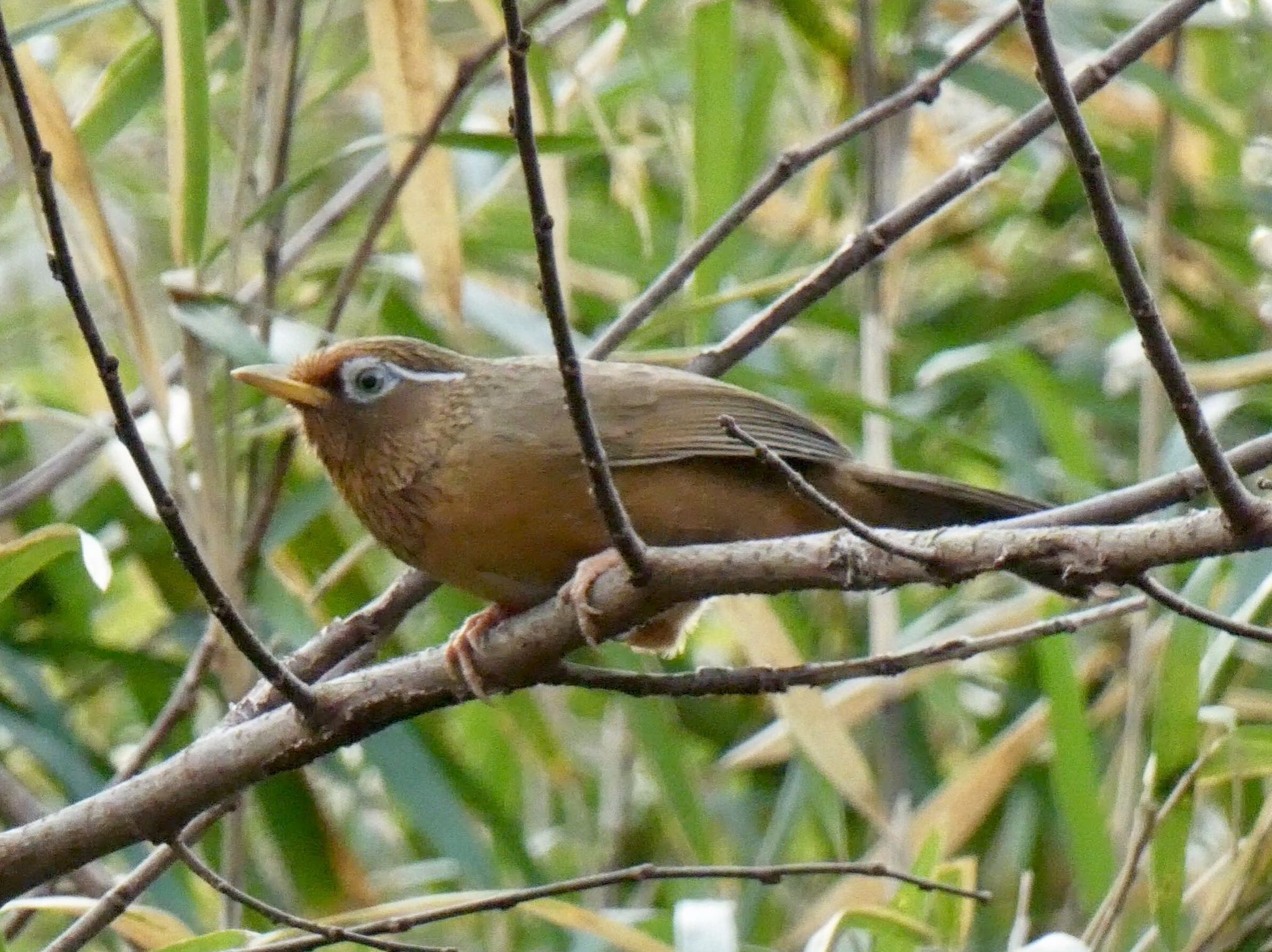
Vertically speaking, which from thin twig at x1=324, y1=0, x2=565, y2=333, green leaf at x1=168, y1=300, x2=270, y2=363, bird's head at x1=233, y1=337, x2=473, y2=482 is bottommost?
bird's head at x1=233, y1=337, x2=473, y2=482

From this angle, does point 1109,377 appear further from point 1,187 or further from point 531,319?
point 1,187

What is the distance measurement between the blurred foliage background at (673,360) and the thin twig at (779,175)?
22 cm

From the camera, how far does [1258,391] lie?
3.82m

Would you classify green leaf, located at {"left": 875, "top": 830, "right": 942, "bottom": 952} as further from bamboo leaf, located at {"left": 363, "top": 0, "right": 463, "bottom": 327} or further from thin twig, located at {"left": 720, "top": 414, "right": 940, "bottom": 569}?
bamboo leaf, located at {"left": 363, "top": 0, "right": 463, "bottom": 327}

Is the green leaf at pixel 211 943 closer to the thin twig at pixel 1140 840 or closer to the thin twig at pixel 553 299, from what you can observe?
the thin twig at pixel 553 299

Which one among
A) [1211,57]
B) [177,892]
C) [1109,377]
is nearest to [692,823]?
[177,892]

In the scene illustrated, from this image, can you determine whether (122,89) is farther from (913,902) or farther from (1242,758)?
(1242,758)

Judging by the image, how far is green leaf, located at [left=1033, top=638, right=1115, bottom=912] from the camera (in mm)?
3494

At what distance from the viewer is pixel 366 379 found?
339cm

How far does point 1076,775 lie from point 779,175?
1324mm

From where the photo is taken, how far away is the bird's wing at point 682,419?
3199 mm

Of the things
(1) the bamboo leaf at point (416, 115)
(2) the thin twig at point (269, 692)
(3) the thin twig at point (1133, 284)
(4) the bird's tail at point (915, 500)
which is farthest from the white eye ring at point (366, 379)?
(3) the thin twig at point (1133, 284)

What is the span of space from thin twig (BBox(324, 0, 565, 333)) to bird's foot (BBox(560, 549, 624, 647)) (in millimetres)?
1049

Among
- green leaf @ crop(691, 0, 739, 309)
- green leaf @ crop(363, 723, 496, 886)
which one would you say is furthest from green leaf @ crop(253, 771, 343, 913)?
green leaf @ crop(691, 0, 739, 309)
